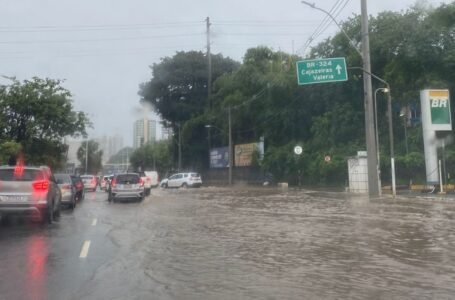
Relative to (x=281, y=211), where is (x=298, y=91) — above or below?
above

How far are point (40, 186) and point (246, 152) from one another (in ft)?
162

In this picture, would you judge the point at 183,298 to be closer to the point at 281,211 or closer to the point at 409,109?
the point at 281,211

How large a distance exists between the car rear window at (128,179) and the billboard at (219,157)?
129 ft

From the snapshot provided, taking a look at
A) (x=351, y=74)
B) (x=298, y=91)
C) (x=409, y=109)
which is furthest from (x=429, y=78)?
(x=298, y=91)

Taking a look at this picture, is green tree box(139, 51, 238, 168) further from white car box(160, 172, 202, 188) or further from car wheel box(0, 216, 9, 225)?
car wheel box(0, 216, 9, 225)

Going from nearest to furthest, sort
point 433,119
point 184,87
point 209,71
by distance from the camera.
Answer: point 433,119 < point 209,71 < point 184,87

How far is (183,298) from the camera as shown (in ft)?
24.8

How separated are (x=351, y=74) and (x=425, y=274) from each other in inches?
1586

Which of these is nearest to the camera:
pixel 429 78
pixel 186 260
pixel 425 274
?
pixel 425 274

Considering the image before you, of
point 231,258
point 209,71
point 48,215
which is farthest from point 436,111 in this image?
point 209,71

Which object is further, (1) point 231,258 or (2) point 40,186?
(2) point 40,186

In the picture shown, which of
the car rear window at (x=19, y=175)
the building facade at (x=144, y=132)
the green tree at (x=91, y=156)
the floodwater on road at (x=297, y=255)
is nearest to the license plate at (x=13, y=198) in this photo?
the car rear window at (x=19, y=175)

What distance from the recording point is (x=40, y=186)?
16.8 meters

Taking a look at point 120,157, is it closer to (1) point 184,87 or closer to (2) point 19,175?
(1) point 184,87
